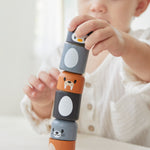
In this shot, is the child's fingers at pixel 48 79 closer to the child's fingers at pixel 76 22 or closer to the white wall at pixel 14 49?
the child's fingers at pixel 76 22

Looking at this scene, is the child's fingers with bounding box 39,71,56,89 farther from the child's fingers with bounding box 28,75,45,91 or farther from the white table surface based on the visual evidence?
the white table surface

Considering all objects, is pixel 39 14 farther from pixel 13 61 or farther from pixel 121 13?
pixel 121 13

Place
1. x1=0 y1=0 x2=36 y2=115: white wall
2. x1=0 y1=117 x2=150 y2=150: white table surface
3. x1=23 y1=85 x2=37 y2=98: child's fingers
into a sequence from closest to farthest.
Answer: x1=0 y1=117 x2=150 y2=150: white table surface, x1=23 y1=85 x2=37 y2=98: child's fingers, x1=0 y1=0 x2=36 y2=115: white wall

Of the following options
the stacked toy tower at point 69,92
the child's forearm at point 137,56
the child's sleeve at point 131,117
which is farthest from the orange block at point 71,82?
the child's sleeve at point 131,117

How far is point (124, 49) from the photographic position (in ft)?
1.81

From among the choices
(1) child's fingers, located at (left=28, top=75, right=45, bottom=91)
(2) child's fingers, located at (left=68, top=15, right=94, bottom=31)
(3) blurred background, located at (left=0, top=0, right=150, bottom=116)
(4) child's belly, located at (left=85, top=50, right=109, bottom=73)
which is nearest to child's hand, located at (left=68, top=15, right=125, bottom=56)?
(2) child's fingers, located at (left=68, top=15, right=94, bottom=31)

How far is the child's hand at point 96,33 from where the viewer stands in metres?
0.47

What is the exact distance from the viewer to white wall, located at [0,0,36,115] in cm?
150

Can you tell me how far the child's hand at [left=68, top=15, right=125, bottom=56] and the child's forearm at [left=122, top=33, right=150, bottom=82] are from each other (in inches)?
2.0

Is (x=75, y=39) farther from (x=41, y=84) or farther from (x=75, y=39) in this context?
(x=41, y=84)

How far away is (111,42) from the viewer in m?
0.50

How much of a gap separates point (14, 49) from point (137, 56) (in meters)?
1.07

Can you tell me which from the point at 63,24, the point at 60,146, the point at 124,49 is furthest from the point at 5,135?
the point at 63,24

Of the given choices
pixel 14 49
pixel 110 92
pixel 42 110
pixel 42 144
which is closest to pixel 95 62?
pixel 110 92
